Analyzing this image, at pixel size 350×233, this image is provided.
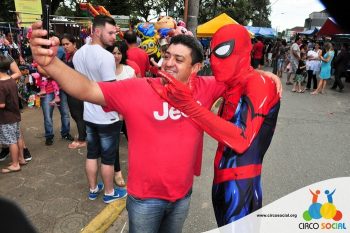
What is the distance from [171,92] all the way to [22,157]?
3769 millimetres

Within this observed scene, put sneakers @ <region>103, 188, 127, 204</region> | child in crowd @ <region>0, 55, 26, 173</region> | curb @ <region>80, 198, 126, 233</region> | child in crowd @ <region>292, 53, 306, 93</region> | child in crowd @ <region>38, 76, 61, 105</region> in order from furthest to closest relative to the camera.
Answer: child in crowd @ <region>292, 53, 306, 93</region> → child in crowd @ <region>38, 76, 61, 105</region> → child in crowd @ <region>0, 55, 26, 173</region> → sneakers @ <region>103, 188, 127, 204</region> → curb @ <region>80, 198, 126, 233</region>

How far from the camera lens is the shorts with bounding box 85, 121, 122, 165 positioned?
3.36 m

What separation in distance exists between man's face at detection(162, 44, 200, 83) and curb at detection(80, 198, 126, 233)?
1.99 metres

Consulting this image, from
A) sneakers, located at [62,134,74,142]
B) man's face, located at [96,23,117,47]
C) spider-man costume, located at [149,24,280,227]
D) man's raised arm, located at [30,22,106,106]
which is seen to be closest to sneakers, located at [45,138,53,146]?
sneakers, located at [62,134,74,142]

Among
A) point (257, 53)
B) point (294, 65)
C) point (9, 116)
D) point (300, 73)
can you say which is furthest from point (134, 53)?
point (257, 53)

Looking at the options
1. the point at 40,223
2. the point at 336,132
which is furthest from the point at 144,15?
the point at 40,223

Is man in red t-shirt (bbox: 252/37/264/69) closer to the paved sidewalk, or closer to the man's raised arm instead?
the paved sidewalk

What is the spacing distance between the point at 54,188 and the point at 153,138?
259cm

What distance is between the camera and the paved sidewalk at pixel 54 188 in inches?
130

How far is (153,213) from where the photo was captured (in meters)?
1.98

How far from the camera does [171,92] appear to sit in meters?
1.55

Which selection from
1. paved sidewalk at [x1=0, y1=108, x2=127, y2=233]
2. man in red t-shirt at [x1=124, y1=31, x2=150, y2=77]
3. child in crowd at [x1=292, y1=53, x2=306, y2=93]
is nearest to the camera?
paved sidewalk at [x1=0, y1=108, x2=127, y2=233]

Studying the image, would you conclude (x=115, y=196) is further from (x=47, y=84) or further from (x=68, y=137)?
(x=47, y=84)

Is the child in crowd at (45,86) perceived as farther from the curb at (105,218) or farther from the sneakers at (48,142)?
the curb at (105,218)
